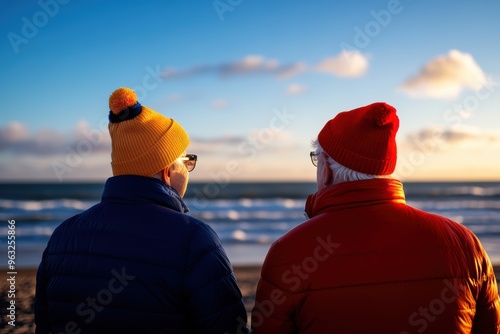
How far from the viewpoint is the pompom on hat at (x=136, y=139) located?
1.94 meters

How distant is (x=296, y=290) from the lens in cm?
172

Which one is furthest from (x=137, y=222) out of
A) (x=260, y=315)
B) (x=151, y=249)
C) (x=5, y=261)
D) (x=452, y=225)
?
(x=5, y=261)

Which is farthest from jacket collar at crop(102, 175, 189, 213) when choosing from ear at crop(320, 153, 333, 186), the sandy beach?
the sandy beach

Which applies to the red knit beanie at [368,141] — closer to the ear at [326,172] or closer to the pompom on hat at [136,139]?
the ear at [326,172]

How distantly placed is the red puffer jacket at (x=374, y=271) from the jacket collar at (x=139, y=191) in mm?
441

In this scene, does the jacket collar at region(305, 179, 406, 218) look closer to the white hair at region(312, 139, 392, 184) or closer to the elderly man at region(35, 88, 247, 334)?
the white hair at region(312, 139, 392, 184)

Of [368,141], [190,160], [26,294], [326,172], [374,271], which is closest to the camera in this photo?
[374,271]

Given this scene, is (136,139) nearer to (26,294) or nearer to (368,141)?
(368,141)

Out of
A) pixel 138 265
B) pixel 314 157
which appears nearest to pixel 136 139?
pixel 138 265

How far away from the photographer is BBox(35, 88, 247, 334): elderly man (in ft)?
5.65

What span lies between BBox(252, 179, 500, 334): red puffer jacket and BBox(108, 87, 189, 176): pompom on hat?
581 millimetres

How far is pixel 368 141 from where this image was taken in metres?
1.83

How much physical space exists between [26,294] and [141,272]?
5524 mm

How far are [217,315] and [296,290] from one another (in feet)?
0.99
